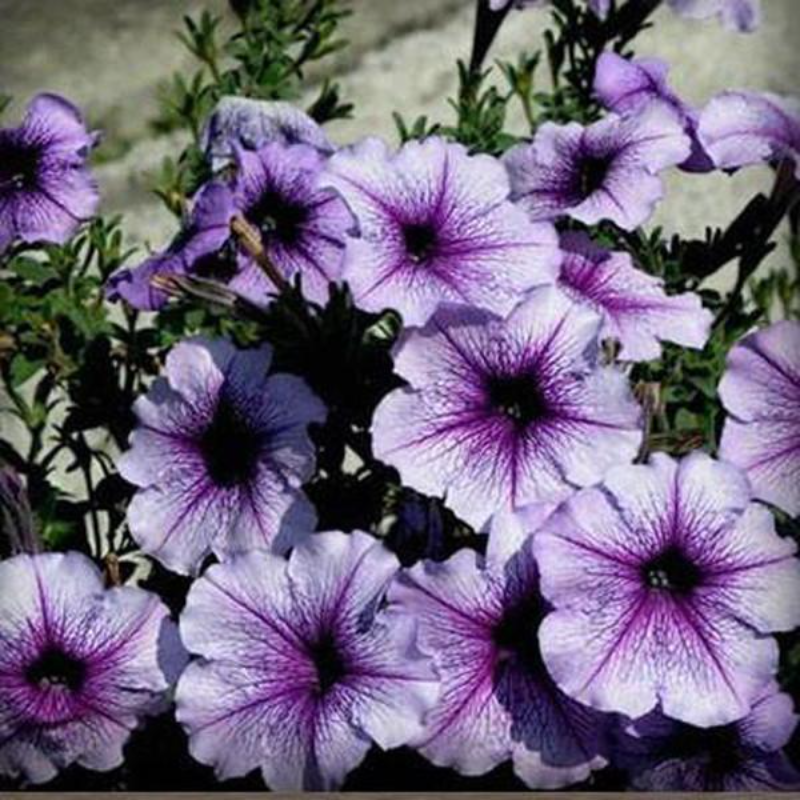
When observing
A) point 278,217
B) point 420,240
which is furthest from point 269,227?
point 420,240

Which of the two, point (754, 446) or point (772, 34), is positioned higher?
point (772, 34)

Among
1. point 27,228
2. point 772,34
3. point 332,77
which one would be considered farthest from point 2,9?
point 27,228

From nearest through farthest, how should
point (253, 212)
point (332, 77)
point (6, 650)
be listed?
point (6, 650)
point (253, 212)
point (332, 77)

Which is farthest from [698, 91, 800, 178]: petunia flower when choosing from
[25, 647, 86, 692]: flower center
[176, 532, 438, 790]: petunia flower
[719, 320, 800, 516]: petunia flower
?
[25, 647, 86, 692]: flower center

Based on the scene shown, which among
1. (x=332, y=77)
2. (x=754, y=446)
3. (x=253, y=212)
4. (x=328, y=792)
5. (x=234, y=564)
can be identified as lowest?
(x=328, y=792)

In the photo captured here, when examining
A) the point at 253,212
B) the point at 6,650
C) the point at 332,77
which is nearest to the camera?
the point at 6,650

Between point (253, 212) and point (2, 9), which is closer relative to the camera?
point (253, 212)

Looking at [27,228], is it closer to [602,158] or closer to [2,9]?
[602,158]
